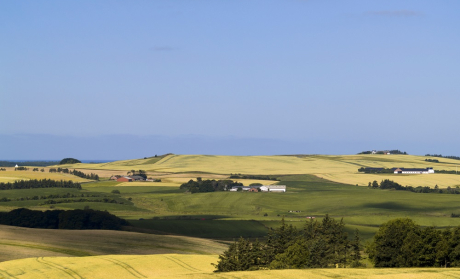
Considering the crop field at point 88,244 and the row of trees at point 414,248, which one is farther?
the crop field at point 88,244

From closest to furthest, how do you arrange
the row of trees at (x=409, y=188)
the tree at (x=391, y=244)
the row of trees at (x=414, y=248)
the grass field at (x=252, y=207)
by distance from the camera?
1. the row of trees at (x=414, y=248)
2. the tree at (x=391, y=244)
3. the grass field at (x=252, y=207)
4. the row of trees at (x=409, y=188)

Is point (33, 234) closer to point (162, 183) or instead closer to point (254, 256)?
point (254, 256)

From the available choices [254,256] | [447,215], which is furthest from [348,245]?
[447,215]

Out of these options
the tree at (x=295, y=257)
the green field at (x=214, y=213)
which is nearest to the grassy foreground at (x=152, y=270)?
the green field at (x=214, y=213)

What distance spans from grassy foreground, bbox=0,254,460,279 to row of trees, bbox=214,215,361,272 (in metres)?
3.34

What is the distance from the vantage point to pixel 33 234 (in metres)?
86.9

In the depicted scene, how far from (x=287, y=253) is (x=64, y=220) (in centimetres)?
5645

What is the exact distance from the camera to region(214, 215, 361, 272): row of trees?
209 feet

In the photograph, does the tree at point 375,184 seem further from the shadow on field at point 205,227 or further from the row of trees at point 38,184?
the row of trees at point 38,184

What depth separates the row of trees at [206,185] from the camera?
175 meters

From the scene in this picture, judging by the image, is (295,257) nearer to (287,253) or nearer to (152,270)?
(287,253)

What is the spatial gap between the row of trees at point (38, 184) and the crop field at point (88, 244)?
8290 cm

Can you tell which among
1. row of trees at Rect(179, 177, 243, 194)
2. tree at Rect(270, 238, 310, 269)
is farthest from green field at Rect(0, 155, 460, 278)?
tree at Rect(270, 238, 310, 269)

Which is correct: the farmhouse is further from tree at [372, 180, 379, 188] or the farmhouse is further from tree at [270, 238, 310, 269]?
tree at [270, 238, 310, 269]
